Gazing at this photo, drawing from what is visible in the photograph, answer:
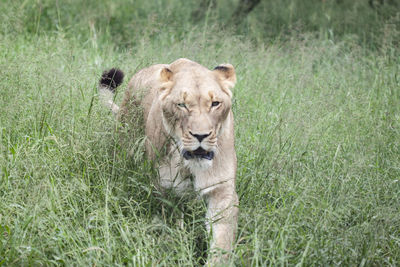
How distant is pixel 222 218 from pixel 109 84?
125 centimetres

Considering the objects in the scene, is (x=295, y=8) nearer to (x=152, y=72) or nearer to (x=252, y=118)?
(x=252, y=118)

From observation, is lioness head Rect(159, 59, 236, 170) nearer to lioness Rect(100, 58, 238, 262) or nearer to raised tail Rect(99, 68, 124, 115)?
lioness Rect(100, 58, 238, 262)

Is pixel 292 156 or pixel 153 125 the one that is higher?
pixel 153 125

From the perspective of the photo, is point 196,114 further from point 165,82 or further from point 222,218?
point 222,218

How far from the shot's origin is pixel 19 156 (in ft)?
10.4

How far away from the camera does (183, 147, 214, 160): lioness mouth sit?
278 cm

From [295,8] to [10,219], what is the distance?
Answer: 18.5 feet

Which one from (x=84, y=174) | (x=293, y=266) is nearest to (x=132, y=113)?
(x=84, y=174)

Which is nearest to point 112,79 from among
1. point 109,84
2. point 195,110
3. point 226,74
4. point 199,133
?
point 109,84

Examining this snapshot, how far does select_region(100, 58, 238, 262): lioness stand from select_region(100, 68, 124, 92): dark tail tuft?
32 cm

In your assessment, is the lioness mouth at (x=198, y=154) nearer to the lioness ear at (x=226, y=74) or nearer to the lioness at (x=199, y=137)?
the lioness at (x=199, y=137)

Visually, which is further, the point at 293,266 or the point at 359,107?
the point at 359,107

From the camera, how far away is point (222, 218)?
2.81 meters

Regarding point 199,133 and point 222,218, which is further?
point 222,218
